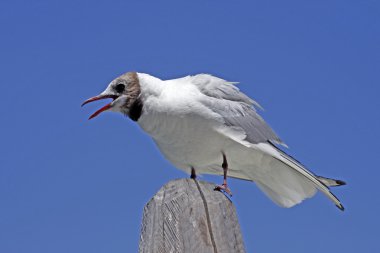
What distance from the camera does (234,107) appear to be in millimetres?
6500

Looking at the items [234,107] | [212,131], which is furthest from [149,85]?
[234,107]

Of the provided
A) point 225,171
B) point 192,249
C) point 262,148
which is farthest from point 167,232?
point 262,148

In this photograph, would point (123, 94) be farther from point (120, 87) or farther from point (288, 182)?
point (288, 182)

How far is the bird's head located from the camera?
6.19 metres

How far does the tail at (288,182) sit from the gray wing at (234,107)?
0.25 m

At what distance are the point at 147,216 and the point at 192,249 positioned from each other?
338mm

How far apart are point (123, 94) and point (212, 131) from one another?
37.7 inches

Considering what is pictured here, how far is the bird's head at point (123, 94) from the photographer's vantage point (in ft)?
20.3

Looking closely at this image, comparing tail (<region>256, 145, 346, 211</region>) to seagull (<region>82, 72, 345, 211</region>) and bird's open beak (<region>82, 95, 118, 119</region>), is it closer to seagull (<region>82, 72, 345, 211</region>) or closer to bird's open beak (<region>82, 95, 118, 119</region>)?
seagull (<region>82, 72, 345, 211</region>)

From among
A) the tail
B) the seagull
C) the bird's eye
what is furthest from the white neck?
the tail

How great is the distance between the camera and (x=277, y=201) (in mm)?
6555

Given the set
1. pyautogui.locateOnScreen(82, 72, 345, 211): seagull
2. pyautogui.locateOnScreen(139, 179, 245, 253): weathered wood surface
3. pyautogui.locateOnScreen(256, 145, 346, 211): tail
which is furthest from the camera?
pyautogui.locateOnScreen(256, 145, 346, 211): tail

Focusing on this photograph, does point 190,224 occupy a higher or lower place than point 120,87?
lower

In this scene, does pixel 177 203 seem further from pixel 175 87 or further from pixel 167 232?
pixel 175 87
